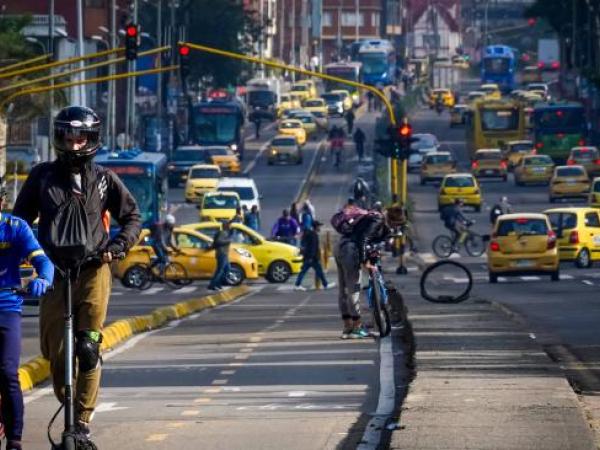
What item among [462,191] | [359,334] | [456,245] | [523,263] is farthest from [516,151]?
[359,334]

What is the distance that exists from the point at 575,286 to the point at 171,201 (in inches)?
1748

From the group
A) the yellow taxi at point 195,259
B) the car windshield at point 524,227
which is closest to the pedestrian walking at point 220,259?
the yellow taxi at point 195,259

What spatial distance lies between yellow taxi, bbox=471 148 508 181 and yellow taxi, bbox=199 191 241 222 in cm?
2302

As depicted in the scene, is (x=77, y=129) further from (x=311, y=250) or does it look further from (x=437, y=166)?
(x=437, y=166)

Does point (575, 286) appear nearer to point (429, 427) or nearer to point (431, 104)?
point (429, 427)

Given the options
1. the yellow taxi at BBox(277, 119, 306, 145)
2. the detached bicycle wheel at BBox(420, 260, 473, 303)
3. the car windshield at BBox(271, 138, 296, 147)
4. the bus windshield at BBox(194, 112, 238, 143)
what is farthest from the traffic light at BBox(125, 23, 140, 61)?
the yellow taxi at BBox(277, 119, 306, 145)

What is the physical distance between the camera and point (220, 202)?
214 feet

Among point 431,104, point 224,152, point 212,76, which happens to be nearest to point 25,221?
point 224,152

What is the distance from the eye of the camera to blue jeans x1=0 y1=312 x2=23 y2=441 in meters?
10.9

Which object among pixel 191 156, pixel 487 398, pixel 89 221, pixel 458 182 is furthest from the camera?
pixel 191 156

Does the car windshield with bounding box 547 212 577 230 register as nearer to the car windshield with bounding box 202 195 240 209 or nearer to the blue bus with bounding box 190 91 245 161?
the car windshield with bounding box 202 195 240 209

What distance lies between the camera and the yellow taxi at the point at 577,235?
154 feet

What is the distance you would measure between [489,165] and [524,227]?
45.8m

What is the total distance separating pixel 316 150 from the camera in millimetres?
109562
